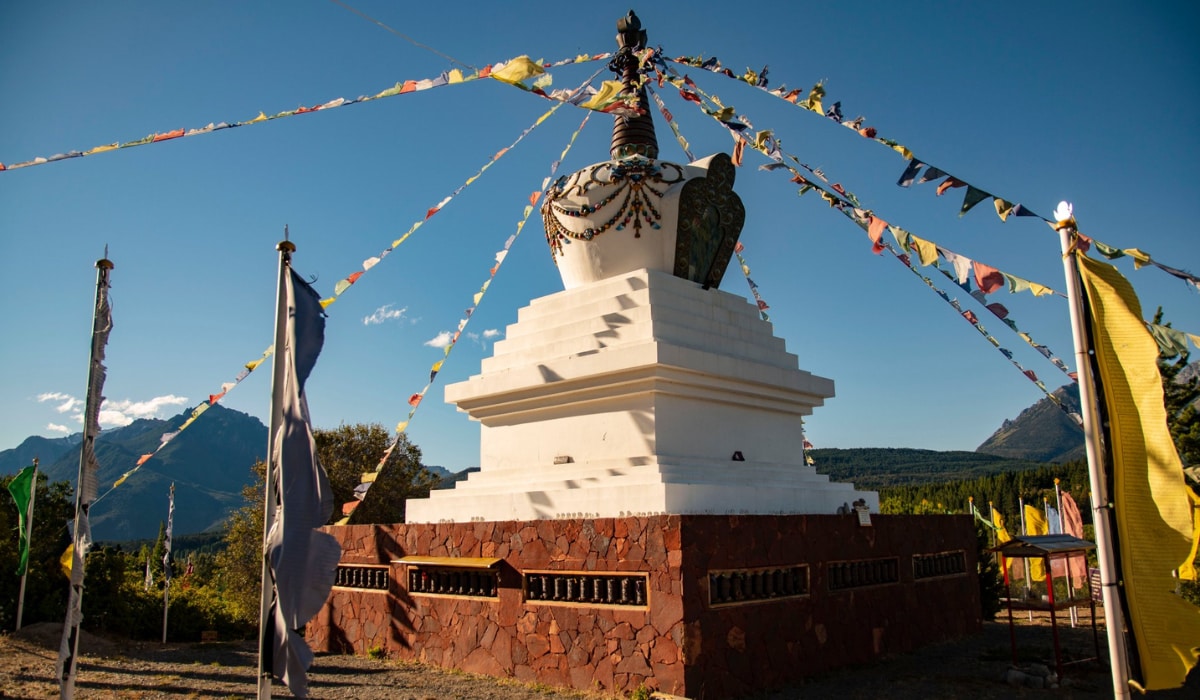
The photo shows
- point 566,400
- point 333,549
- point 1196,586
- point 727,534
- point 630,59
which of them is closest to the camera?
point 333,549

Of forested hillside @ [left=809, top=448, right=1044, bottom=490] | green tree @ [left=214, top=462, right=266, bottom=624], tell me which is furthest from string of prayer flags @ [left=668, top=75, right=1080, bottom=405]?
forested hillside @ [left=809, top=448, right=1044, bottom=490]


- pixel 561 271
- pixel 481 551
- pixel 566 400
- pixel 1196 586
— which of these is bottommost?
pixel 1196 586

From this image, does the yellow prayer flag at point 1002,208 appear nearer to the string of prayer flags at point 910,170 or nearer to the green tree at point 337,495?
the string of prayer flags at point 910,170

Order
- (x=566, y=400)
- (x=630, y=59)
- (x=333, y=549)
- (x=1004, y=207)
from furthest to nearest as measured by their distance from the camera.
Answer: (x=630, y=59)
(x=566, y=400)
(x=1004, y=207)
(x=333, y=549)

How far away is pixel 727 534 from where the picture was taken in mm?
6539

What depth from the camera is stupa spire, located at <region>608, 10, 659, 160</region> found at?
32.3 feet

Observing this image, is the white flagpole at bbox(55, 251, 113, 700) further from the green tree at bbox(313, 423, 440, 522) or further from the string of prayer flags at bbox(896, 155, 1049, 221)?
the green tree at bbox(313, 423, 440, 522)

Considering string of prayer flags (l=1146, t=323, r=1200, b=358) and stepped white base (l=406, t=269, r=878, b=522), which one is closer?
string of prayer flags (l=1146, t=323, r=1200, b=358)

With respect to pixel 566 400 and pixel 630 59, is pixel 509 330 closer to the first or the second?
pixel 566 400

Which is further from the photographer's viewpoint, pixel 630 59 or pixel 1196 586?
pixel 1196 586

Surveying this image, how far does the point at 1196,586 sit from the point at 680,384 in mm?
11605

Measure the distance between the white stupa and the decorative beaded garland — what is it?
0.02 meters

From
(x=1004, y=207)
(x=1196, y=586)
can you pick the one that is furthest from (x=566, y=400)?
(x=1196, y=586)

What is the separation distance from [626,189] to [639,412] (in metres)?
2.65
